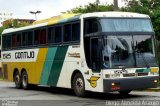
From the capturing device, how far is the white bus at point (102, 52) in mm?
17609

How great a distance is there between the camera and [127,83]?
17609 mm

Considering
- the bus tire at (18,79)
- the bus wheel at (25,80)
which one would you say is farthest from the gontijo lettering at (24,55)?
the bus tire at (18,79)

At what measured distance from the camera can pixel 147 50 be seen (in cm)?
1830

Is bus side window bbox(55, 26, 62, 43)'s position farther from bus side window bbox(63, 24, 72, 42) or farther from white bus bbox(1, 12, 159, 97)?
bus side window bbox(63, 24, 72, 42)

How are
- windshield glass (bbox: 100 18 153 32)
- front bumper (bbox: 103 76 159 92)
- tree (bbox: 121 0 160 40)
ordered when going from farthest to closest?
1. tree (bbox: 121 0 160 40)
2. windshield glass (bbox: 100 18 153 32)
3. front bumper (bbox: 103 76 159 92)

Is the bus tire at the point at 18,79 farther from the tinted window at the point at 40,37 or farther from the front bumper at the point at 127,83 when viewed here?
the front bumper at the point at 127,83

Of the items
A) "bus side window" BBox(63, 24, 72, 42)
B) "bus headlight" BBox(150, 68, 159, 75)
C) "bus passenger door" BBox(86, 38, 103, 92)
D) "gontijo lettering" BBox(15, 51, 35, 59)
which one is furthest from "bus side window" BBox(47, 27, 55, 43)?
"bus headlight" BBox(150, 68, 159, 75)

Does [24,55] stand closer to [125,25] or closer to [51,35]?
[51,35]

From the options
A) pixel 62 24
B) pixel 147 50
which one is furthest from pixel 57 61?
pixel 147 50

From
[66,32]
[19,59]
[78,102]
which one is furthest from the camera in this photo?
[19,59]

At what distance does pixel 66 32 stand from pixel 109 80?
388cm

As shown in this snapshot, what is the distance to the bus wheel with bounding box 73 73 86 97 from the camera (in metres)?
19.1

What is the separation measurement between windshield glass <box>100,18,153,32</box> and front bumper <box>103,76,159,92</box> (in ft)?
6.15

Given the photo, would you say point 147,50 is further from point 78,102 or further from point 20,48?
point 20,48
